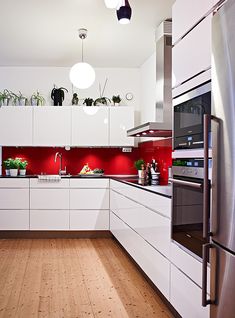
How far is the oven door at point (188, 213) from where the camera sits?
1947 mm

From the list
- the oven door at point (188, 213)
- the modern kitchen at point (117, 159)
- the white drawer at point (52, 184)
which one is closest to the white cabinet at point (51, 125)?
the modern kitchen at point (117, 159)

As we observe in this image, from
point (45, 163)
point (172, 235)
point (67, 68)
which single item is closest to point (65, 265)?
point (172, 235)

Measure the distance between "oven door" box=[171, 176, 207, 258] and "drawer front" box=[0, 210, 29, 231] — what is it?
3221 mm

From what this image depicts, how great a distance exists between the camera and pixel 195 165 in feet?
6.75

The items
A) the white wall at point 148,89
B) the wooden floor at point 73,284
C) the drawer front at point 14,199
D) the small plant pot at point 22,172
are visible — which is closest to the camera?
the wooden floor at point 73,284

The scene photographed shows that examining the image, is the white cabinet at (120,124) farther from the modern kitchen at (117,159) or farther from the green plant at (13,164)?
the green plant at (13,164)

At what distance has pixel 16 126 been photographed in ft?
17.4

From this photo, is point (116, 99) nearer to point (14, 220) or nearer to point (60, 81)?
point (60, 81)

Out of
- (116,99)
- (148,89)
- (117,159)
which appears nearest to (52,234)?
(117,159)

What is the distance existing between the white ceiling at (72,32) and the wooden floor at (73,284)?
267 centimetres

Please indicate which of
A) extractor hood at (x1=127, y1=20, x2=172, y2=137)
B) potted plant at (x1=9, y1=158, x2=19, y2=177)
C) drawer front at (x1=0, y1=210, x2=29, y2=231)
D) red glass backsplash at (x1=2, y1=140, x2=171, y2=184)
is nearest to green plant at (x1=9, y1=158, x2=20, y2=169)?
potted plant at (x1=9, y1=158, x2=19, y2=177)

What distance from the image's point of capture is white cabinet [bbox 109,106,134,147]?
5.41m

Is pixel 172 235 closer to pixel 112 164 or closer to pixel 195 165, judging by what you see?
pixel 195 165

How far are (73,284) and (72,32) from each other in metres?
2.80
